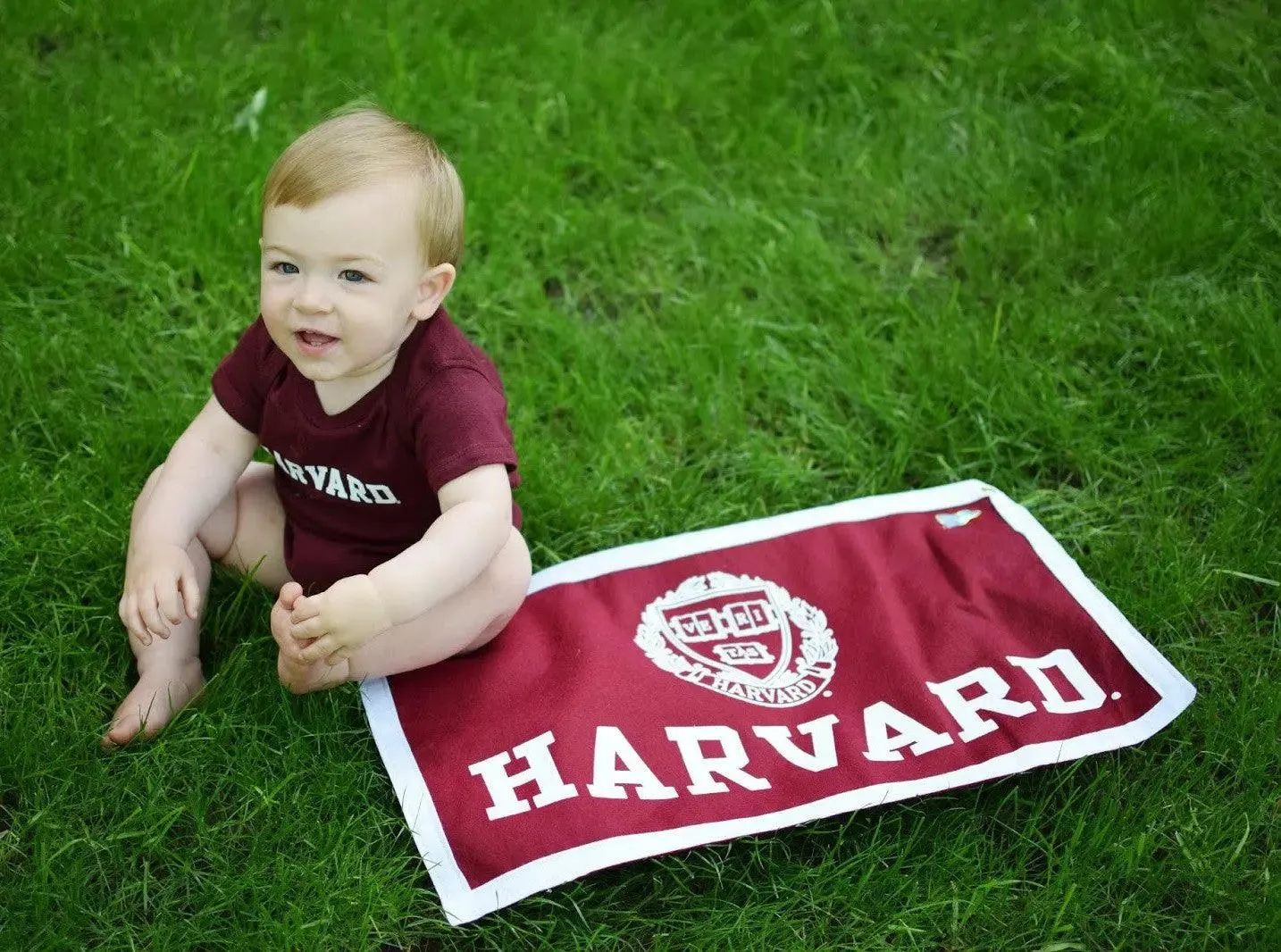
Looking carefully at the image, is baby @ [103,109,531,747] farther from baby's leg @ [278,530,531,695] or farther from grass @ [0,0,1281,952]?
grass @ [0,0,1281,952]

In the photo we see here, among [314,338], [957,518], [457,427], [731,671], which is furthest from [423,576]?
[957,518]

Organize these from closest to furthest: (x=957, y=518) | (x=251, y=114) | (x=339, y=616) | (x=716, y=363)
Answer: (x=339, y=616) < (x=957, y=518) < (x=716, y=363) < (x=251, y=114)

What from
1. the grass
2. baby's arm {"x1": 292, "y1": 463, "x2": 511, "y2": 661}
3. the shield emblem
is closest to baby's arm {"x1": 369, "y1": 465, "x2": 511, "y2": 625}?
baby's arm {"x1": 292, "y1": 463, "x2": 511, "y2": 661}

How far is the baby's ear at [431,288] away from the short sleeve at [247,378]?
267 millimetres

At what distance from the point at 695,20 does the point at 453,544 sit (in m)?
2.09

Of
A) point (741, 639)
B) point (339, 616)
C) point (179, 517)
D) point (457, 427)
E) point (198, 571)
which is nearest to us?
point (339, 616)

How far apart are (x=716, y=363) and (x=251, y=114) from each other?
1.23 meters

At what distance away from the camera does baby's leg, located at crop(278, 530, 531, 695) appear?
1.98m

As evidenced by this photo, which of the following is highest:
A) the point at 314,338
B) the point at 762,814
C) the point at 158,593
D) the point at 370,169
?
the point at 370,169

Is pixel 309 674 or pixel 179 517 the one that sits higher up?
pixel 179 517

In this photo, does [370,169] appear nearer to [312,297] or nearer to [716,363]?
[312,297]

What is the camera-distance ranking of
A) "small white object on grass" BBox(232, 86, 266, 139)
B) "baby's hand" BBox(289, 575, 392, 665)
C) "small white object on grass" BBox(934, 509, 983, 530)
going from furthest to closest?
"small white object on grass" BBox(232, 86, 266, 139) → "small white object on grass" BBox(934, 509, 983, 530) → "baby's hand" BBox(289, 575, 392, 665)

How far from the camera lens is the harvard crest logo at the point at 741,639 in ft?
7.02

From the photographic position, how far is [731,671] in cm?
216
